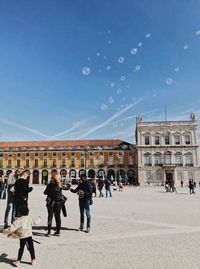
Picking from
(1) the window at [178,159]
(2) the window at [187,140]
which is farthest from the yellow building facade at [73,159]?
(2) the window at [187,140]

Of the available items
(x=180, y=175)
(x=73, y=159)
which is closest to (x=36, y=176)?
(x=73, y=159)

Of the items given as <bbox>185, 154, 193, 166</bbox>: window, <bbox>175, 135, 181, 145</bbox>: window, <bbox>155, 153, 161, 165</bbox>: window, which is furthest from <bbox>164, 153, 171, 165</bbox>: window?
<bbox>185, 154, 193, 166</bbox>: window

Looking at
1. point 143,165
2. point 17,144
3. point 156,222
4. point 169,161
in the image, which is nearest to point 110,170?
point 143,165

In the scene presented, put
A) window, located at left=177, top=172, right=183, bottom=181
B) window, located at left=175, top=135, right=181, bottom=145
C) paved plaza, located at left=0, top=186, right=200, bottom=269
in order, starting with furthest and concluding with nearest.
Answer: window, located at left=175, top=135, right=181, bottom=145 < window, located at left=177, top=172, right=183, bottom=181 < paved plaza, located at left=0, top=186, right=200, bottom=269

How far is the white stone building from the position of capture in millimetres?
57156

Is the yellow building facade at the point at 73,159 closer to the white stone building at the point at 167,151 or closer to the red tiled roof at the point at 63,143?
the red tiled roof at the point at 63,143

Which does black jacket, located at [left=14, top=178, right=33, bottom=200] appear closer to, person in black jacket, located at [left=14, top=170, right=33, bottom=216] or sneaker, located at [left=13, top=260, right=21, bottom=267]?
person in black jacket, located at [left=14, top=170, right=33, bottom=216]

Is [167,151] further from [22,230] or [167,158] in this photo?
[22,230]

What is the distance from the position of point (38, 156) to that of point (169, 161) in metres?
33.8

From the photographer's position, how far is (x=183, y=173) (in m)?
56.9

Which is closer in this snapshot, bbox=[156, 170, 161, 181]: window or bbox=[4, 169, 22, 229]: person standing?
bbox=[4, 169, 22, 229]: person standing

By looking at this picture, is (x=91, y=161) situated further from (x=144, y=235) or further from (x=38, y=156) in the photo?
(x=144, y=235)

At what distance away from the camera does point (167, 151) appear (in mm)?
58594

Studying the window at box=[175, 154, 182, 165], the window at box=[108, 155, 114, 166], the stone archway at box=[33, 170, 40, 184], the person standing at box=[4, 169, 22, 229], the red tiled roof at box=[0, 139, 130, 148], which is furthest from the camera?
the red tiled roof at box=[0, 139, 130, 148]
